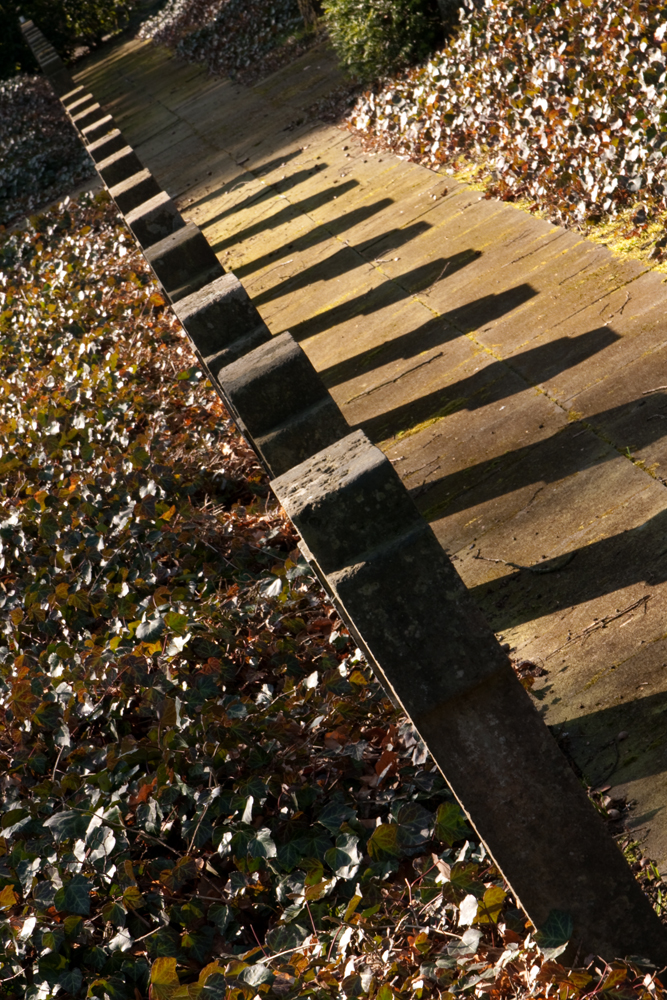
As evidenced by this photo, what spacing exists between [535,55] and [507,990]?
19.1 feet

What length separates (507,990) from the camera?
2.17 meters

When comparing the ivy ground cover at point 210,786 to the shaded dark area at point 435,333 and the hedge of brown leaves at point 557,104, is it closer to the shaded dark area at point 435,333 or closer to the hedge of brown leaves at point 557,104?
the shaded dark area at point 435,333

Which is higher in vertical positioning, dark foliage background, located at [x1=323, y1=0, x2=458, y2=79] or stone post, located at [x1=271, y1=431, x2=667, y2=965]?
dark foliage background, located at [x1=323, y1=0, x2=458, y2=79]

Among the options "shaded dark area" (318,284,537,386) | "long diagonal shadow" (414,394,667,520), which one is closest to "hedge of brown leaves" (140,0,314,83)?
"shaded dark area" (318,284,537,386)

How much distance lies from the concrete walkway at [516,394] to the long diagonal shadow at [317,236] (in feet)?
0.07

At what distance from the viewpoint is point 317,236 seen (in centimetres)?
764

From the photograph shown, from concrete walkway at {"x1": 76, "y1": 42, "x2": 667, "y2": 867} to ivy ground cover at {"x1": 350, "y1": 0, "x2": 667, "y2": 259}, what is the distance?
0.84 feet

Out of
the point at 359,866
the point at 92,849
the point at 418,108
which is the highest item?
the point at 418,108

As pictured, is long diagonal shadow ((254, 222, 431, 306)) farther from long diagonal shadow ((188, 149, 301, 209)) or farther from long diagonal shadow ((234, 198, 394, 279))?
long diagonal shadow ((188, 149, 301, 209))

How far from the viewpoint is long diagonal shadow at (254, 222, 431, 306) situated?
678 centimetres

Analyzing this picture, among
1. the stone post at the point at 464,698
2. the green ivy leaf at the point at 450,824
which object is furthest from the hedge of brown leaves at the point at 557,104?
the stone post at the point at 464,698

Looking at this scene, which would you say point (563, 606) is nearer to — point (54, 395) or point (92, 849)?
point (92, 849)

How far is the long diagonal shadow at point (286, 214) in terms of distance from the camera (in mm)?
8273

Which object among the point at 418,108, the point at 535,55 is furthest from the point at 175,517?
the point at 418,108
